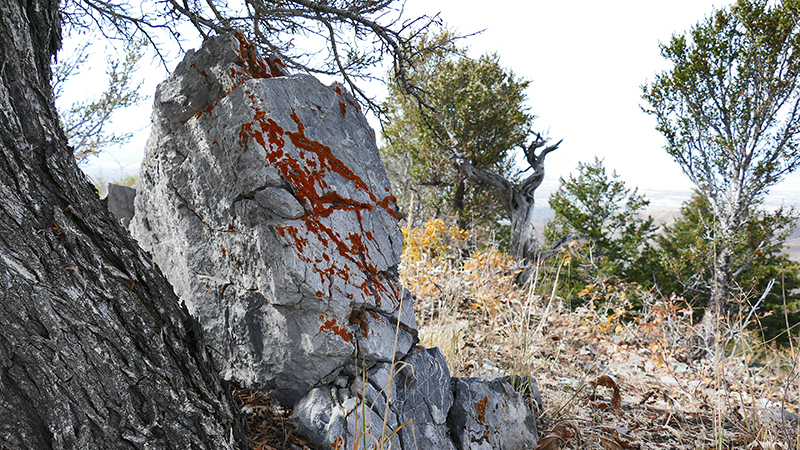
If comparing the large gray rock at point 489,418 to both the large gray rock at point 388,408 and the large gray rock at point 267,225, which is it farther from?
the large gray rock at point 267,225

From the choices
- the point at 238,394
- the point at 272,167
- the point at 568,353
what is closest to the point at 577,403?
the point at 568,353

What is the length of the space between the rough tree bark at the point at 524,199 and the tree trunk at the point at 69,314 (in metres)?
7.36

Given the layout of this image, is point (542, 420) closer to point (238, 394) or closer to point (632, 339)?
point (238, 394)

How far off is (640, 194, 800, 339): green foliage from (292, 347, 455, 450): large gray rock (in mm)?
4903

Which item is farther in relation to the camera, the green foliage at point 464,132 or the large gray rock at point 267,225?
the green foliage at point 464,132

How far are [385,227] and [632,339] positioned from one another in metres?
4.29

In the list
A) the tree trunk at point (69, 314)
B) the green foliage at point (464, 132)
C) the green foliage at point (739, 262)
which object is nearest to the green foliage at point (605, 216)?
the green foliage at point (739, 262)

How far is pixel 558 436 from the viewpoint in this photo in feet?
7.36

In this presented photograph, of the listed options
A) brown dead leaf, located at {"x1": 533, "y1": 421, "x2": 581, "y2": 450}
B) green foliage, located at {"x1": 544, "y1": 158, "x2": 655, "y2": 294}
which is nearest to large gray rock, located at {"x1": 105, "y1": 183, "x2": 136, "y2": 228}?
brown dead leaf, located at {"x1": 533, "y1": 421, "x2": 581, "y2": 450}

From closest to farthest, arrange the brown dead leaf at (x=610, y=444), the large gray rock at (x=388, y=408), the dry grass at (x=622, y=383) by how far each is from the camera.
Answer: the large gray rock at (x=388, y=408), the brown dead leaf at (x=610, y=444), the dry grass at (x=622, y=383)

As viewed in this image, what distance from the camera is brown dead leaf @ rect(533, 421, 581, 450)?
2.17 m

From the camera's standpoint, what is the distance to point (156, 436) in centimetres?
124

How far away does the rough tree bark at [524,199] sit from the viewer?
850 cm

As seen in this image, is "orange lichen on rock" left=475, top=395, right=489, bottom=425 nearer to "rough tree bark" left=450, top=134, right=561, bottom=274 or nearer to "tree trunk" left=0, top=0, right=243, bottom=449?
"tree trunk" left=0, top=0, right=243, bottom=449
